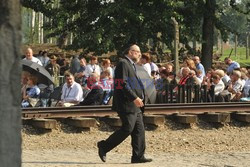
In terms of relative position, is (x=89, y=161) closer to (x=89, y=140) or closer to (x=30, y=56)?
(x=89, y=140)

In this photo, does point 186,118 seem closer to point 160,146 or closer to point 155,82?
point 160,146

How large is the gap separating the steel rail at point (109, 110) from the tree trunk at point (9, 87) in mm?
8635

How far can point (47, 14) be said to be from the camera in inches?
1230

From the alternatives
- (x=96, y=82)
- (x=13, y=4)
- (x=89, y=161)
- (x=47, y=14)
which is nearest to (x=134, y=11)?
(x=47, y=14)

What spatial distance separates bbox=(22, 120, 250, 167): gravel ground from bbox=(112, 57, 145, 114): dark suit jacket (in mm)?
812

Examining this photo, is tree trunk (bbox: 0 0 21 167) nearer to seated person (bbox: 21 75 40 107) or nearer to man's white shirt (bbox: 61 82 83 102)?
man's white shirt (bbox: 61 82 83 102)

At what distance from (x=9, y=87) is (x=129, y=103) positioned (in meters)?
5.39

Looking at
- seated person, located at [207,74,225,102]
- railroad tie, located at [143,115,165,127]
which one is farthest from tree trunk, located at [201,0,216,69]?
railroad tie, located at [143,115,165,127]

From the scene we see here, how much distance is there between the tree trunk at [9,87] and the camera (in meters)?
4.28

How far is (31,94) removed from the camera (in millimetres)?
15242

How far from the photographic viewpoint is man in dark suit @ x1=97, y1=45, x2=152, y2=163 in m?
9.47

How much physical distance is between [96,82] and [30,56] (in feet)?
9.03

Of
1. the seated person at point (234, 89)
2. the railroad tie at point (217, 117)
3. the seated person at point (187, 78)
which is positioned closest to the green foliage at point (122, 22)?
the seated person at point (234, 89)

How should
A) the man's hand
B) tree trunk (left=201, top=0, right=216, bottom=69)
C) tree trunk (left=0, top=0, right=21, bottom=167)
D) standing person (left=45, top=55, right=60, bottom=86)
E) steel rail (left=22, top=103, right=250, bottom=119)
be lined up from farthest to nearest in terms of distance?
tree trunk (left=201, top=0, right=216, bottom=69) → standing person (left=45, top=55, right=60, bottom=86) → steel rail (left=22, top=103, right=250, bottom=119) → the man's hand → tree trunk (left=0, top=0, right=21, bottom=167)
